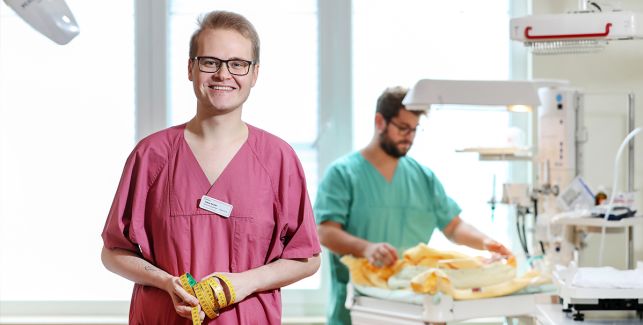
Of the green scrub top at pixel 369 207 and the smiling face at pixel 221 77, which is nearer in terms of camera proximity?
the smiling face at pixel 221 77

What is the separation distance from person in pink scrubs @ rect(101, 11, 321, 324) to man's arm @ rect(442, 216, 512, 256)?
1.89m

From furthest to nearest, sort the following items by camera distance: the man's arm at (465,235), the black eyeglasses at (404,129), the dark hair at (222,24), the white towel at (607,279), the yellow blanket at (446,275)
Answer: the black eyeglasses at (404,129) < the man's arm at (465,235) < the yellow blanket at (446,275) < the white towel at (607,279) < the dark hair at (222,24)

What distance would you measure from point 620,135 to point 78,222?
2.36m

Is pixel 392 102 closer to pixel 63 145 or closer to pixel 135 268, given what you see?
pixel 63 145

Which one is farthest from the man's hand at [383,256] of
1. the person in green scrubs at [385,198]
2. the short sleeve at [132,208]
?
the short sleeve at [132,208]

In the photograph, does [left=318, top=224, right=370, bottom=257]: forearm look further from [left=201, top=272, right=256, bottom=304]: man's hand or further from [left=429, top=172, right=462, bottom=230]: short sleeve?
[left=201, top=272, right=256, bottom=304]: man's hand

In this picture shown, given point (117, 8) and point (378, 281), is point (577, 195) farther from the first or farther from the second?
point (117, 8)

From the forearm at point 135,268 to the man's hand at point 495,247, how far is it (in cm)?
190

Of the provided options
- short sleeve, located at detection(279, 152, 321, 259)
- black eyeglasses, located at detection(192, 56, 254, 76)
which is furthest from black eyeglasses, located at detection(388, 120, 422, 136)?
black eyeglasses, located at detection(192, 56, 254, 76)

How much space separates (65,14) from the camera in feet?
6.12

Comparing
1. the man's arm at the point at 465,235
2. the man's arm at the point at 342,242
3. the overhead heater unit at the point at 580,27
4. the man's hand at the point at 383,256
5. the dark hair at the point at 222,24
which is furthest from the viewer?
the man's arm at the point at 465,235

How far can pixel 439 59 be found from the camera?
422 cm

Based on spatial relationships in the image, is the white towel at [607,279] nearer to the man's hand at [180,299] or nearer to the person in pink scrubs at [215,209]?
the person in pink scrubs at [215,209]

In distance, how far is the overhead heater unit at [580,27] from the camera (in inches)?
125
